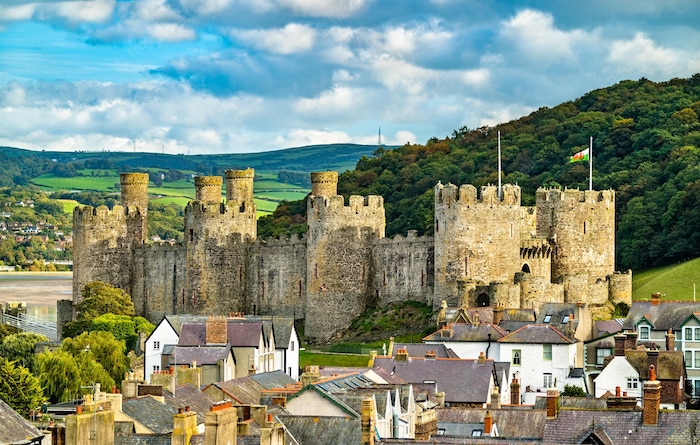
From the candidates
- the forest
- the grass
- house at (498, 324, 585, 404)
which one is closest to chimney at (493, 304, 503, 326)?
house at (498, 324, 585, 404)

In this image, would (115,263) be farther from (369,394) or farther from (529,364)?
(369,394)

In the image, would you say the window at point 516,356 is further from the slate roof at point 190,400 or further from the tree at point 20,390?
the slate roof at point 190,400

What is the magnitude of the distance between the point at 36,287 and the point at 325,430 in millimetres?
117793

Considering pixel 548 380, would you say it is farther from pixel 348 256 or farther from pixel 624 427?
pixel 624 427

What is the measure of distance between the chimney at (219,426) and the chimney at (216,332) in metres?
25.5

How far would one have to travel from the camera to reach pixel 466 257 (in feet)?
201

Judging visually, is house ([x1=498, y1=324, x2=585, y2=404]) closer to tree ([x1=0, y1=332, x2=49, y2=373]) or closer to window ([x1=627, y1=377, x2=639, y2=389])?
window ([x1=627, y1=377, x2=639, y2=389])

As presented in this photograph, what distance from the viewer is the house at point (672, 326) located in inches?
1935

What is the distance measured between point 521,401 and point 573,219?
56.5 ft

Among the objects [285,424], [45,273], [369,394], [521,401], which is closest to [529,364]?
[521,401]

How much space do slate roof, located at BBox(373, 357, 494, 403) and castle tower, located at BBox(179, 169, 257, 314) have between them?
24134 mm

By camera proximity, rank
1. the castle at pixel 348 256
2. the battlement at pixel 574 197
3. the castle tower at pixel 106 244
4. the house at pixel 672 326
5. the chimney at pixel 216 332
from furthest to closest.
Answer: the castle tower at pixel 106 244
the battlement at pixel 574 197
the castle at pixel 348 256
the chimney at pixel 216 332
the house at pixel 672 326

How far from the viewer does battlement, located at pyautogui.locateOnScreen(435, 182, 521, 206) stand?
201ft

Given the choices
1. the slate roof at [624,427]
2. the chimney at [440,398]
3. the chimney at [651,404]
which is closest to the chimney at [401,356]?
the chimney at [440,398]
